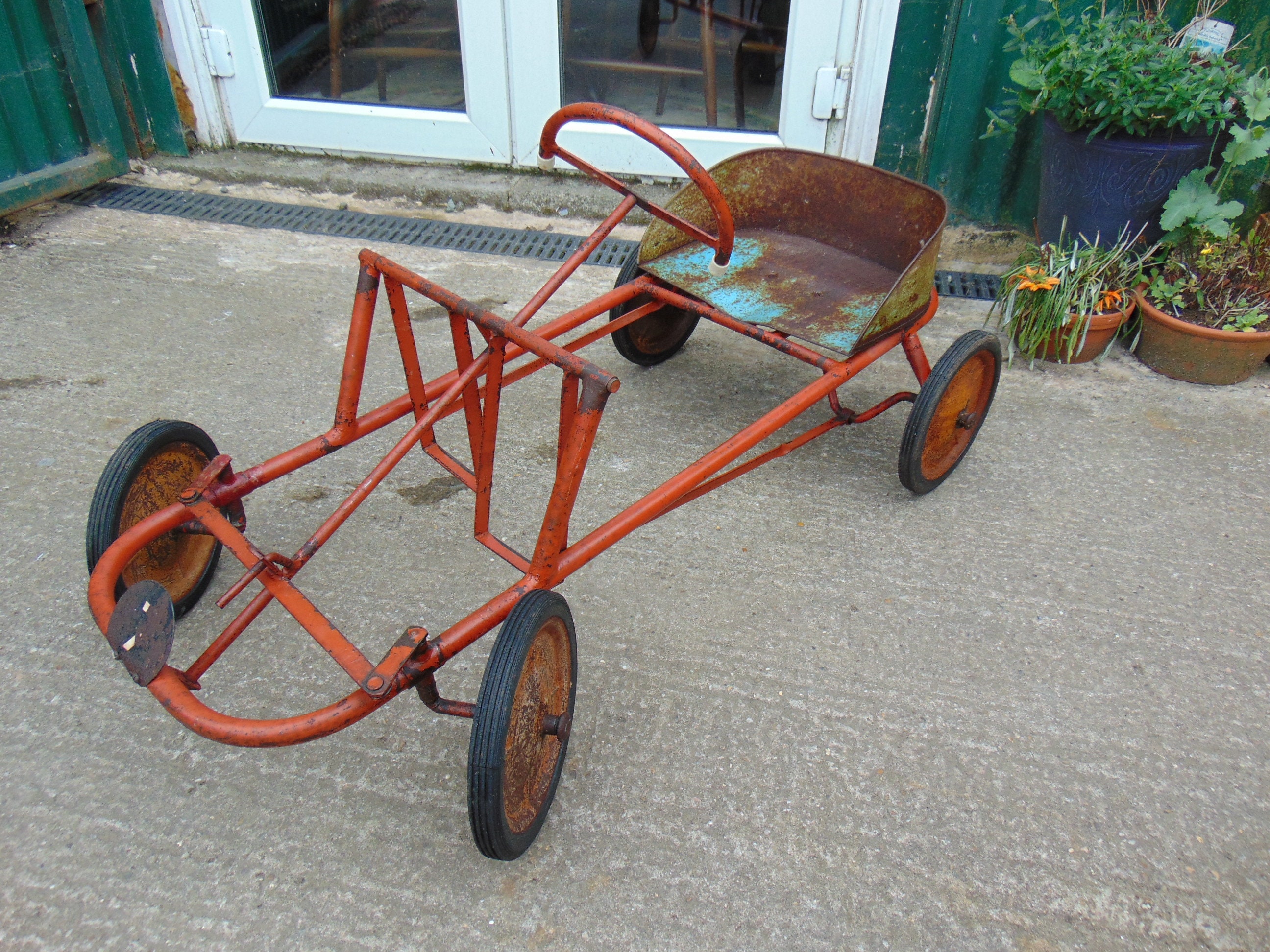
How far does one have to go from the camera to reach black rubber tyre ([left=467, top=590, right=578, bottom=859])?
1.46 meters

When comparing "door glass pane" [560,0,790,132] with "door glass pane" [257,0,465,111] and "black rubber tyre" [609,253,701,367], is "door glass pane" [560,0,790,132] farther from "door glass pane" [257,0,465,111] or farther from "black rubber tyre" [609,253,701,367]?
"black rubber tyre" [609,253,701,367]

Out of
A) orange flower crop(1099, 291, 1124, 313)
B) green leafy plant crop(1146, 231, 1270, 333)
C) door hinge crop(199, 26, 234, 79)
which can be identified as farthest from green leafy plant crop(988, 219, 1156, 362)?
door hinge crop(199, 26, 234, 79)

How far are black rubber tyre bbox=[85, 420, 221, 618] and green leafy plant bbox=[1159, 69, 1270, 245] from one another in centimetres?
319

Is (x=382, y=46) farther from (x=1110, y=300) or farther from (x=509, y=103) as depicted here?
(x=1110, y=300)

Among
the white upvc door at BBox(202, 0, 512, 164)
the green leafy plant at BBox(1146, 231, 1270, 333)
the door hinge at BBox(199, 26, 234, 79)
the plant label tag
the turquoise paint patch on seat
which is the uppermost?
the plant label tag

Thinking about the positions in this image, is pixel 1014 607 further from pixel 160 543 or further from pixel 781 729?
pixel 160 543

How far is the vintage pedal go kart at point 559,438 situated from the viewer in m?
1.50

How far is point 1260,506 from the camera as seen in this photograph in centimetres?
256

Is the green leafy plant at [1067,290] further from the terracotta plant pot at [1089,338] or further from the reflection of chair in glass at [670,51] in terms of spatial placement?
the reflection of chair in glass at [670,51]

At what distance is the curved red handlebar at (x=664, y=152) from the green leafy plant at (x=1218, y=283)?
6.65ft

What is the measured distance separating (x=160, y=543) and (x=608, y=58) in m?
3.13

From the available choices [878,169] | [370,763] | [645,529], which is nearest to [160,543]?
[370,763]

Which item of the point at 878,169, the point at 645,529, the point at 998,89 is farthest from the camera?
the point at 998,89

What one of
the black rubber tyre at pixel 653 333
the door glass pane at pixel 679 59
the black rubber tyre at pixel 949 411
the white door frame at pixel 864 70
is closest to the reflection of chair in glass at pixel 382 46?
the door glass pane at pixel 679 59
